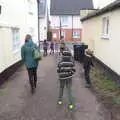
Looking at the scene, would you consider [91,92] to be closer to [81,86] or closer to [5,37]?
[81,86]

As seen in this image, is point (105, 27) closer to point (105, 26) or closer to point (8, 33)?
point (105, 26)

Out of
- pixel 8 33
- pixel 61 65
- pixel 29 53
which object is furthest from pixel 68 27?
pixel 61 65

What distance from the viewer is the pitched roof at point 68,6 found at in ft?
166

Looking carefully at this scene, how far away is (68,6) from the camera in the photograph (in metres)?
52.5

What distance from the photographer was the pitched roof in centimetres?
5050

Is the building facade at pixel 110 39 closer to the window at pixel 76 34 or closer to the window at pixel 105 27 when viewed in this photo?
the window at pixel 105 27

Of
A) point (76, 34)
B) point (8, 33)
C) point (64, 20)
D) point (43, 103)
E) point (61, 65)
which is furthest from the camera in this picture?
point (64, 20)

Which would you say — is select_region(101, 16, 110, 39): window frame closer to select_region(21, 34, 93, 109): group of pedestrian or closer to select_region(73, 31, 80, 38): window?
select_region(21, 34, 93, 109): group of pedestrian

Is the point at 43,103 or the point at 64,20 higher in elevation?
the point at 64,20

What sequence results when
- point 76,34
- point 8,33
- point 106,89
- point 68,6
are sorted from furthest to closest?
point 68,6 < point 76,34 < point 8,33 < point 106,89

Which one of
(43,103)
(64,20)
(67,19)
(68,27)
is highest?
(67,19)

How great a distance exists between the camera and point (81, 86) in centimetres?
1005

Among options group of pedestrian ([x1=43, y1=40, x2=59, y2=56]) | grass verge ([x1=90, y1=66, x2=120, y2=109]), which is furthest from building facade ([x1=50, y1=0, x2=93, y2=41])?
grass verge ([x1=90, y1=66, x2=120, y2=109])

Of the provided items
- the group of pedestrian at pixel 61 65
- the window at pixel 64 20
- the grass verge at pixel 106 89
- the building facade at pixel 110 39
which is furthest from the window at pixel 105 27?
the window at pixel 64 20
